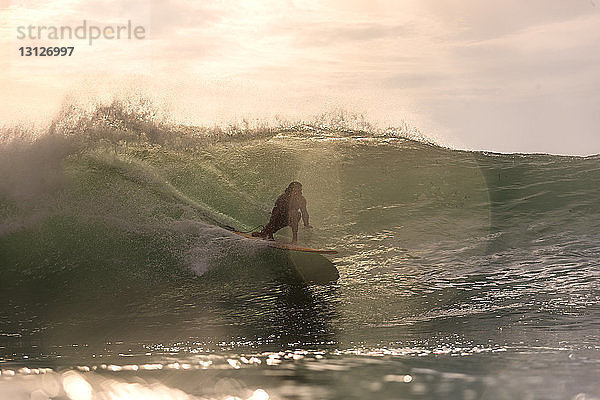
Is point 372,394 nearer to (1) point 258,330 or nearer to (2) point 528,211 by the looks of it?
(1) point 258,330

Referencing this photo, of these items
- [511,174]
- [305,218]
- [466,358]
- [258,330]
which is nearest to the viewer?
[466,358]

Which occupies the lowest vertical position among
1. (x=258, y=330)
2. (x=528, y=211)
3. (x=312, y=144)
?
(x=258, y=330)

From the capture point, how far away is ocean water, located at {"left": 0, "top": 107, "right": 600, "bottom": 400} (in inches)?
242

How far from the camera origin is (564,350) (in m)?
6.64

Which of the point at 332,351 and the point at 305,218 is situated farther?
the point at 305,218

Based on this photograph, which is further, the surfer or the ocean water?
the surfer

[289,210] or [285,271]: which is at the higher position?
[289,210]

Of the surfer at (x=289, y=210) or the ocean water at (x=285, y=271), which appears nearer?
the ocean water at (x=285, y=271)

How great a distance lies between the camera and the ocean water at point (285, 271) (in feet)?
20.2

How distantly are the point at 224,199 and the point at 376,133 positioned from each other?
6.38 metres

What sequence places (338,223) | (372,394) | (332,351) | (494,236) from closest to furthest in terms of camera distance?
(372,394), (332,351), (494,236), (338,223)

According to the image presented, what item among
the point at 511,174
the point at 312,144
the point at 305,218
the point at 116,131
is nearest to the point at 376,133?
the point at 312,144

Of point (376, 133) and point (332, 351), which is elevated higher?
point (376, 133)

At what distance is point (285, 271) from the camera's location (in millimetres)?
10656
